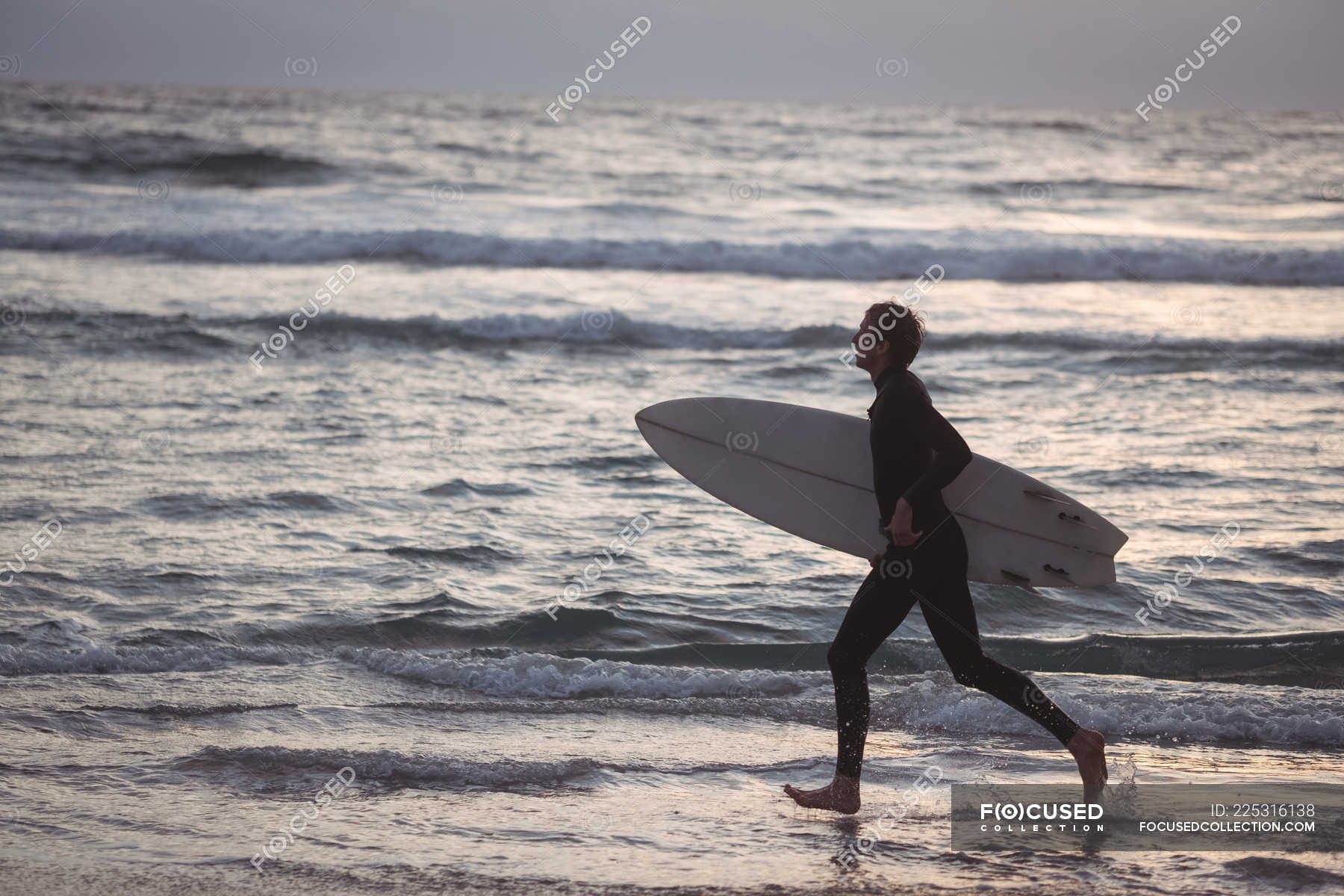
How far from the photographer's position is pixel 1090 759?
3.64 meters

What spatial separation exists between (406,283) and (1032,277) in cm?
1036

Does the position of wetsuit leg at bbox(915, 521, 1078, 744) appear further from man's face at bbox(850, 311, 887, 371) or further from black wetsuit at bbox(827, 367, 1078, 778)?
man's face at bbox(850, 311, 887, 371)

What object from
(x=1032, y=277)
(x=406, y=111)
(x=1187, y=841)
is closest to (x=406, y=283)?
(x=1032, y=277)

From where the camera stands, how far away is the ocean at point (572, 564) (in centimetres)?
357

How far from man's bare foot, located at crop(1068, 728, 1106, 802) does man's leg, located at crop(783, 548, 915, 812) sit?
0.69 meters

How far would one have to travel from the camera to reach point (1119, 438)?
9352 mm

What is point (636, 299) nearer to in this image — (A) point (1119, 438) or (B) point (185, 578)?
(A) point (1119, 438)

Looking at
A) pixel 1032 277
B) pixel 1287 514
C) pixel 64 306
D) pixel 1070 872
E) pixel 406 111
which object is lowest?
pixel 1070 872

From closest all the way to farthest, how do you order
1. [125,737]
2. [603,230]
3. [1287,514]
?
[125,737]
[1287,514]
[603,230]

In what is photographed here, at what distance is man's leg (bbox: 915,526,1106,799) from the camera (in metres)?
3.49
